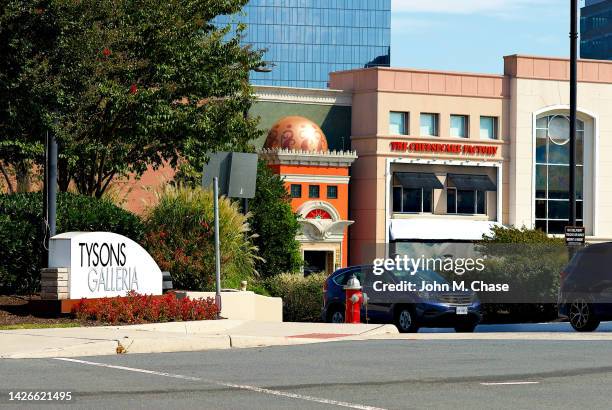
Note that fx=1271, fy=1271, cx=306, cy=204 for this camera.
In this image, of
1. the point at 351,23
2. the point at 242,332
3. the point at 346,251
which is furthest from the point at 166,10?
the point at 351,23

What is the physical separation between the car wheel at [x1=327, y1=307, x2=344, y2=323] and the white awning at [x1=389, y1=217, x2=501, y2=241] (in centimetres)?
4496

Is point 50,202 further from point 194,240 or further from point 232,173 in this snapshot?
point 194,240

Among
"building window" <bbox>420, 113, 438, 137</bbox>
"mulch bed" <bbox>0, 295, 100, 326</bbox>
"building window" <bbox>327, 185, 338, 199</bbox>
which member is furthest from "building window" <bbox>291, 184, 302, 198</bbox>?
"mulch bed" <bbox>0, 295, 100, 326</bbox>

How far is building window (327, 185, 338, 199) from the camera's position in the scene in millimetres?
74500

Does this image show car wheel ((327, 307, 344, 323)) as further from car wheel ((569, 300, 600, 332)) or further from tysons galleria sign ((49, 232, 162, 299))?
tysons galleria sign ((49, 232, 162, 299))

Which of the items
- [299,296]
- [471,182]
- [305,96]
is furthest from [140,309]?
[471,182]

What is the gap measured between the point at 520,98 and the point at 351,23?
108102 mm

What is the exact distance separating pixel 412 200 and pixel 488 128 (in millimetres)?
6942

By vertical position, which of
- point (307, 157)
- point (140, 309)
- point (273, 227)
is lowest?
point (140, 309)

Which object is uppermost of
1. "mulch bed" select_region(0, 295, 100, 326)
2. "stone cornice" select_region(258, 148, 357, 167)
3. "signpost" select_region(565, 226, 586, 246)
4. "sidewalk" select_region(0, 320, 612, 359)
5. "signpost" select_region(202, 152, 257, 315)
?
"stone cornice" select_region(258, 148, 357, 167)

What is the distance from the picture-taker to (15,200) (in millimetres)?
25656

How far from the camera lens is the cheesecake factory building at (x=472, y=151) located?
76.2 m

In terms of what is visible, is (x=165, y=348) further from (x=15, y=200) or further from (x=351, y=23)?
(x=351, y=23)

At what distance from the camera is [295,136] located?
72.9 metres
